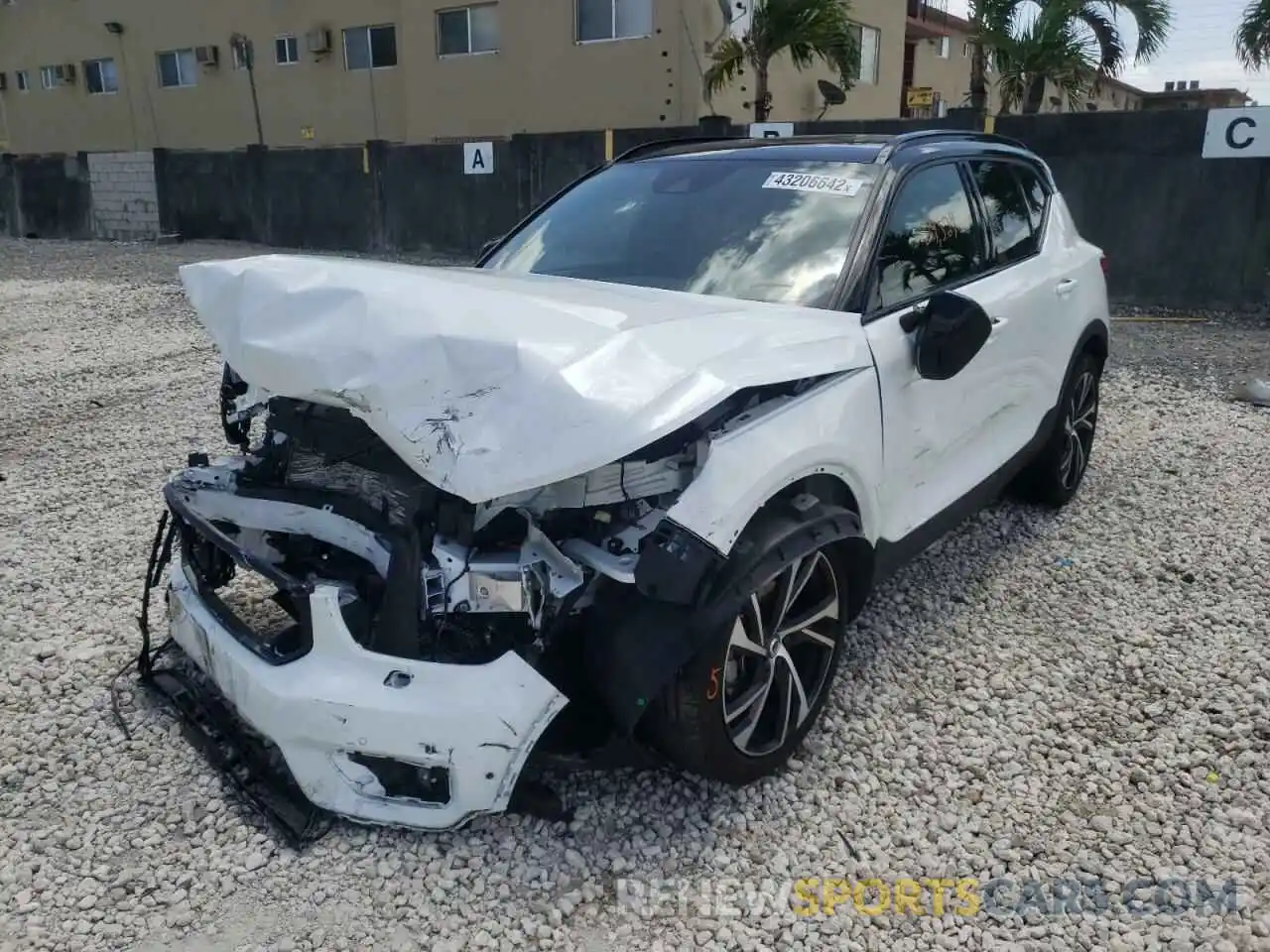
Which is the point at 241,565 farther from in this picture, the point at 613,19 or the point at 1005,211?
the point at 613,19

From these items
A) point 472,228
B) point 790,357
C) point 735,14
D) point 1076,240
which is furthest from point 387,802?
point 735,14

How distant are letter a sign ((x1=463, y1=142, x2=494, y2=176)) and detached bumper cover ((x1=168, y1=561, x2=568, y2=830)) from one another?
13340 millimetres

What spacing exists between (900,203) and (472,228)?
1272 cm

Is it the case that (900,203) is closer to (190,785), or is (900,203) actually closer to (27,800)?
(190,785)

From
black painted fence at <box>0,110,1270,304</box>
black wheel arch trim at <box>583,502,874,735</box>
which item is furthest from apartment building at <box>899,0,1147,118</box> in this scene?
black wheel arch trim at <box>583,502,874,735</box>

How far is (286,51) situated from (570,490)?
23.4 meters

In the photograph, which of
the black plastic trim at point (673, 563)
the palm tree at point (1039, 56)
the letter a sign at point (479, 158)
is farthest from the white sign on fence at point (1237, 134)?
the black plastic trim at point (673, 563)

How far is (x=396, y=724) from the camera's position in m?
2.39

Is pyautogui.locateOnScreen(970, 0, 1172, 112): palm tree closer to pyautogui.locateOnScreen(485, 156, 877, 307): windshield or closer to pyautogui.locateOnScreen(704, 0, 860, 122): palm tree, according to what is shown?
pyautogui.locateOnScreen(704, 0, 860, 122): palm tree

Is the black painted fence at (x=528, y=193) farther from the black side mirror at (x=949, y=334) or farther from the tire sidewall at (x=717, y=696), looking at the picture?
the tire sidewall at (x=717, y=696)

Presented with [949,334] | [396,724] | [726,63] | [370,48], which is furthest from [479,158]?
[396,724]

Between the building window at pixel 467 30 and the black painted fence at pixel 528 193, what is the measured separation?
412 centimetres

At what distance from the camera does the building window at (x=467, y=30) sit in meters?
19.0

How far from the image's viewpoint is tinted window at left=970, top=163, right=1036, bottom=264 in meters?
4.18
